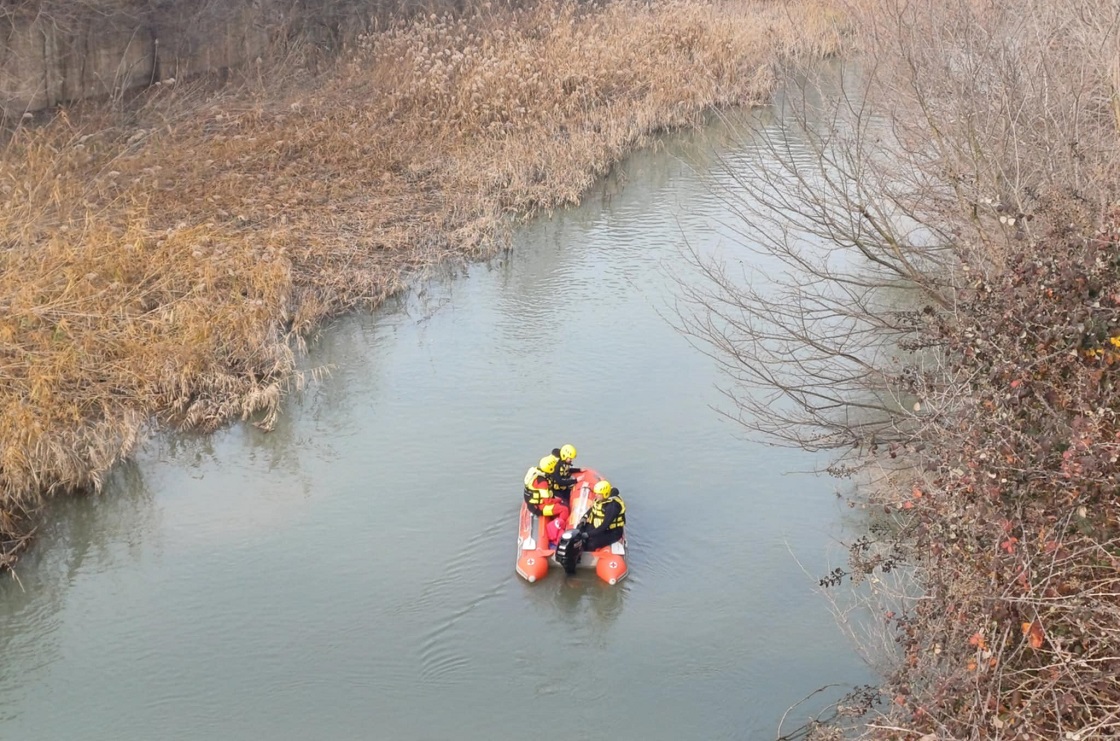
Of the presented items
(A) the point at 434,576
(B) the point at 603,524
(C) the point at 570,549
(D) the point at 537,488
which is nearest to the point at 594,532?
(B) the point at 603,524

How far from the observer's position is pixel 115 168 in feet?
51.3

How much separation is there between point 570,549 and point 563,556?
77mm

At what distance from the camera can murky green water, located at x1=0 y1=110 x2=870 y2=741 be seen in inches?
306

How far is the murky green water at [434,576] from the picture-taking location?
7781 millimetres

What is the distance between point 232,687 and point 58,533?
9.06 feet

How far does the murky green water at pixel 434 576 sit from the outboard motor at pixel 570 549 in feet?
0.69

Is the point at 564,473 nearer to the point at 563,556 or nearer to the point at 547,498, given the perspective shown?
the point at 547,498

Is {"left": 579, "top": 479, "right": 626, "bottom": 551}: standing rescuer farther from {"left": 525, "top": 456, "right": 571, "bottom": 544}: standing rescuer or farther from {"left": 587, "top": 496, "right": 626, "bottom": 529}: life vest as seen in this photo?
{"left": 525, "top": 456, "right": 571, "bottom": 544}: standing rescuer

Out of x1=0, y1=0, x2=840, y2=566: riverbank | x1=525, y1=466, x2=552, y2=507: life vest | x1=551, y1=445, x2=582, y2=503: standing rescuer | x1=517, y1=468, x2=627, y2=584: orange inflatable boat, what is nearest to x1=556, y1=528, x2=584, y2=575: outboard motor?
x1=517, y1=468, x2=627, y2=584: orange inflatable boat

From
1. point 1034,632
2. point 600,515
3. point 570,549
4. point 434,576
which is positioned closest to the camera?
point 1034,632

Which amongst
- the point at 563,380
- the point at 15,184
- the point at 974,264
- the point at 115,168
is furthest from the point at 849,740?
the point at 115,168

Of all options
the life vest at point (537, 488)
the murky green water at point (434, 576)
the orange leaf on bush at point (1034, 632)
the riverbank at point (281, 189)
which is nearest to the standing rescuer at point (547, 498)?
the life vest at point (537, 488)

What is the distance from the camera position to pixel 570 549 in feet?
28.5

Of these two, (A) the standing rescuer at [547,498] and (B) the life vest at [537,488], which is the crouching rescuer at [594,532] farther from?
(B) the life vest at [537,488]
